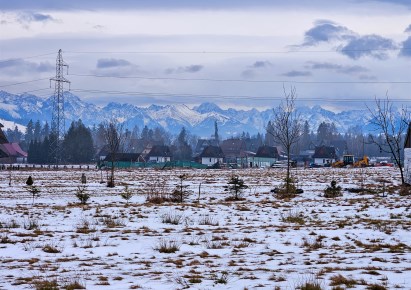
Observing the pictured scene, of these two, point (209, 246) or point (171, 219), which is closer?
point (209, 246)

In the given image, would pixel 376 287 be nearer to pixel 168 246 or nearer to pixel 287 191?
pixel 168 246

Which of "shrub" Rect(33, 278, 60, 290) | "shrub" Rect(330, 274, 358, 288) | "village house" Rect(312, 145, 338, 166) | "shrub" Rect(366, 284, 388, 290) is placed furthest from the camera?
"village house" Rect(312, 145, 338, 166)

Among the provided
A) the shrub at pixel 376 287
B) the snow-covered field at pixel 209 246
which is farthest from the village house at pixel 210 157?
the shrub at pixel 376 287

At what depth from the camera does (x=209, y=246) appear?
16016 millimetres

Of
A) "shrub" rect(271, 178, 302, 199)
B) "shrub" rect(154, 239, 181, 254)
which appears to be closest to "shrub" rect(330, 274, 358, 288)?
"shrub" rect(154, 239, 181, 254)

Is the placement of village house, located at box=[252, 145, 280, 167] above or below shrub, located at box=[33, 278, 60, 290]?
above

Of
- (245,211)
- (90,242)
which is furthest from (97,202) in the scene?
(90,242)

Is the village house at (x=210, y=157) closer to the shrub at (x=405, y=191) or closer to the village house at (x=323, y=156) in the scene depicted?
the village house at (x=323, y=156)

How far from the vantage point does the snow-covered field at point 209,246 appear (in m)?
11.5

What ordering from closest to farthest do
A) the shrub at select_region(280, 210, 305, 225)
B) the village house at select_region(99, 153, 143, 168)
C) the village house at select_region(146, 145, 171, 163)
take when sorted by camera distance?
the shrub at select_region(280, 210, 305, 225) < the village house at select_region(99, 153, 143, 168) < the village house at select_region(146, 145, 171, 163)

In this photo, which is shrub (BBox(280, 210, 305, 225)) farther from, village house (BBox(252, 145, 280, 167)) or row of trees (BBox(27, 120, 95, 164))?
village house (BBox(252, 145, 280, 167))

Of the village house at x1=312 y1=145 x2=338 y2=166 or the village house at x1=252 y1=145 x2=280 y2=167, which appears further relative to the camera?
the village house at x1=252 y1=145 x2=280 y2=167

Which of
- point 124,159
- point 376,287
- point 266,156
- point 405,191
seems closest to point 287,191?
point 405,191

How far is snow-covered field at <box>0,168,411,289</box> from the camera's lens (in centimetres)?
1152
